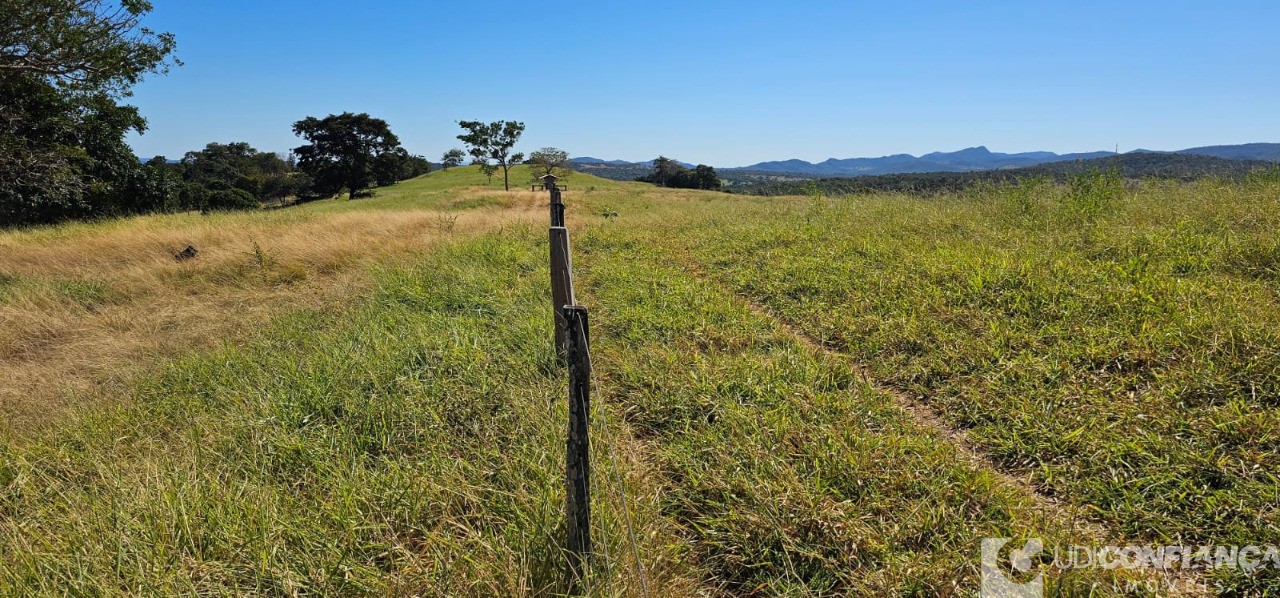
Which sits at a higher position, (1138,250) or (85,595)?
(1138,250)

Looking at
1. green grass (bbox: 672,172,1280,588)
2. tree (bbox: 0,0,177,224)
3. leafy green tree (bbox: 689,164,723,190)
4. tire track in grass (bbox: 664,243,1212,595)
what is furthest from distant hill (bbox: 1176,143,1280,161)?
leafy green tree (bbox: 689,164,723,190)

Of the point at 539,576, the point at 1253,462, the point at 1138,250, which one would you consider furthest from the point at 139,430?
the point at 1138,250

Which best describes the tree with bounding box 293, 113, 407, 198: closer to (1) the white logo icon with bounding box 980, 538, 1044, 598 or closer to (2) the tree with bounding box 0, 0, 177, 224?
(2) the tree with bounding box 0, 0, 177, 224

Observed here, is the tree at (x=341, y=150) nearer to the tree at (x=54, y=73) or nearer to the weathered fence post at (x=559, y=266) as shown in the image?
the tree at (x=54, y=73)

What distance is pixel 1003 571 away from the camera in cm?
200

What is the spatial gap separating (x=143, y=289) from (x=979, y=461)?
11116mm

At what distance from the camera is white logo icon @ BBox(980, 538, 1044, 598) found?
1883 millimetres

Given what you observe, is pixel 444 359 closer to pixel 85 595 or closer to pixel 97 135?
pixel 85 595

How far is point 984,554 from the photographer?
6.83 feet

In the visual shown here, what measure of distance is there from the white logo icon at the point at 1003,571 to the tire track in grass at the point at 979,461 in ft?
1.03

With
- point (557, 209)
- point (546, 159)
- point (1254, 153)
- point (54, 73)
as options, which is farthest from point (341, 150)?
point (1254, 153)

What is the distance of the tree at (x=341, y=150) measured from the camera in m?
48.8

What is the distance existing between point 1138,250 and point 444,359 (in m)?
7.29

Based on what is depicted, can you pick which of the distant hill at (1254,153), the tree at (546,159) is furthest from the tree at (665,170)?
the distant hill at (1254,153)
